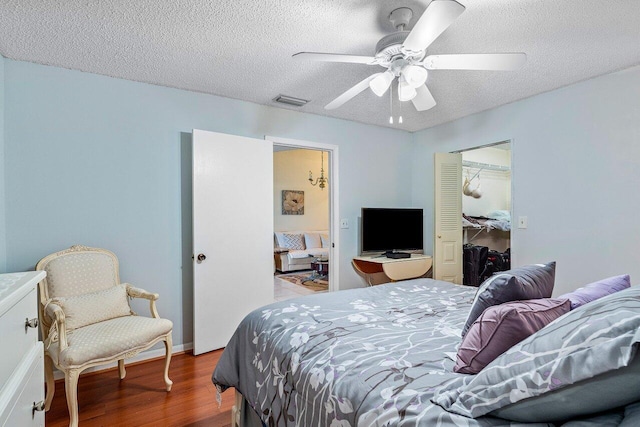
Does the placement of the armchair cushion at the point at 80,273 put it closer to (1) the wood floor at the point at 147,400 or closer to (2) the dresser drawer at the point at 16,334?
(1) the wood floor at the point at 147,400

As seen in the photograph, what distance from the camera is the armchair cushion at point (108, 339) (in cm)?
171

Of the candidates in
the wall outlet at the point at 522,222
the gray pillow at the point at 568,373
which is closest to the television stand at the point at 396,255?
the wall outlet at the point at 522,222

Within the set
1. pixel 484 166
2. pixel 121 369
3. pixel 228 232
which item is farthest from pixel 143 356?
pixel 484 166

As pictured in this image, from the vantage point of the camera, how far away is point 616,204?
246cm

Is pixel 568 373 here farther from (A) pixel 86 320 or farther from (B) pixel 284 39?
(A) pixel 86 320

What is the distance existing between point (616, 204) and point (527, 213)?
0.64m

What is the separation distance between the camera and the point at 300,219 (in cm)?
718

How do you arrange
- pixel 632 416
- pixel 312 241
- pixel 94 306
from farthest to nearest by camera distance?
pixel 312 241 < pixel 94 306 < pixel 632 416

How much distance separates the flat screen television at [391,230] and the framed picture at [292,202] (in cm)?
351

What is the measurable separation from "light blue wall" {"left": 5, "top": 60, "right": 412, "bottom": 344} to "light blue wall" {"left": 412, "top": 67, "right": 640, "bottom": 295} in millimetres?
2484

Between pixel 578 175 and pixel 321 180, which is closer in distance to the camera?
pixel 578 175

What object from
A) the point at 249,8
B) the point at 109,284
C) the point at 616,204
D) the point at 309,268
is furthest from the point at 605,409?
the point at 309,268

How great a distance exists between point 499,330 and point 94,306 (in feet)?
7.55

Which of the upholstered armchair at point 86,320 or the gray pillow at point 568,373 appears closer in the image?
the gray pillow at point 568,373
